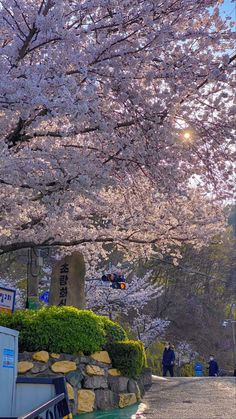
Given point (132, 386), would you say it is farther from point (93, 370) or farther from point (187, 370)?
point (187, 370)

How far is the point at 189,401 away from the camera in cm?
1095

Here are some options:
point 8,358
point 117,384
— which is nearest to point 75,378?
point 117,384

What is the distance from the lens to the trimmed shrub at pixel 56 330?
9.30 m

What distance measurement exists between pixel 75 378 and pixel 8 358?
377cm

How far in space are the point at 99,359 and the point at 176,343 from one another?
22.3 meters

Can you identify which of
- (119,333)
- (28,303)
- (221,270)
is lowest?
(119,333)

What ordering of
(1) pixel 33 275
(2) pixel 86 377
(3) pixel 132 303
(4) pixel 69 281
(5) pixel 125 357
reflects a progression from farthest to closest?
1. (3) pixel 132 303
2. (1) pixel 33 275
3. (4) pixel 69 281
4. (5) pixel 125 357
5. (2) pixel 86 377

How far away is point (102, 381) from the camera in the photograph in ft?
32.0

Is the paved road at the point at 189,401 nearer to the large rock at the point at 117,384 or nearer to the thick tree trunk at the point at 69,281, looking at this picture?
the large rock at the point at 117,384

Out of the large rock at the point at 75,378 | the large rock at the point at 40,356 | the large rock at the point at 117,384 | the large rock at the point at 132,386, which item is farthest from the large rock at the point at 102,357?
the large rock at the point at 40,356

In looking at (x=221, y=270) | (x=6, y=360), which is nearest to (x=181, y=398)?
(x=6, y=360)

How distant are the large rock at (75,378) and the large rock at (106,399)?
1.53 ft

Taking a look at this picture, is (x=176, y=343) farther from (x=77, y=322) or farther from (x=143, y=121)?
(x=143, y=121)

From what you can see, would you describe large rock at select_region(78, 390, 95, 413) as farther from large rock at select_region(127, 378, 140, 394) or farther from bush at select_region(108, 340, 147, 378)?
large rock at select_region(127, 378, 140, 394)
